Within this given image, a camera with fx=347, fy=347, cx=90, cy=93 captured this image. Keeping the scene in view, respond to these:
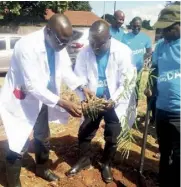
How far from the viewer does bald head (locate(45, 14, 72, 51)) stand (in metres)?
3.23

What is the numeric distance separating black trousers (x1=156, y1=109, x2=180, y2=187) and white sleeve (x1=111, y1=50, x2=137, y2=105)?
0.42m

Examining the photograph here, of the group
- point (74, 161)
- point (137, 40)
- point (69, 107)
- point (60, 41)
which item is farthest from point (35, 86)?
point (137, 40)

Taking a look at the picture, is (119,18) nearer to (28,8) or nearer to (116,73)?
(116,73)

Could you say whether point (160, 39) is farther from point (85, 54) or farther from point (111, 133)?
point (111, 133)

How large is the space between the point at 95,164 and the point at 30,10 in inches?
951

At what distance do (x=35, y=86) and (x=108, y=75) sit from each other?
94 centimetres

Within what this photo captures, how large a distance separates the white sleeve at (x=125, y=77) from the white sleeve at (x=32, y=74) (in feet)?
2.39

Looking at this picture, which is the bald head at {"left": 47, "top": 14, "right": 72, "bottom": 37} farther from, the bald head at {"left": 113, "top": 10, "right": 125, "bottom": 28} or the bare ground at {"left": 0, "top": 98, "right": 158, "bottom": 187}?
the bald head at {"left": 113, "top": 10, "right": 125, "bottom": 28}

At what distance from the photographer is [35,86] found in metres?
3.24

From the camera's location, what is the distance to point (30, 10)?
2694 centimetres

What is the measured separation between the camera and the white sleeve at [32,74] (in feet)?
10.5

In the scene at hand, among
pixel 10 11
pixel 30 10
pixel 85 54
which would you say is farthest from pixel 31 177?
pixel 30 10

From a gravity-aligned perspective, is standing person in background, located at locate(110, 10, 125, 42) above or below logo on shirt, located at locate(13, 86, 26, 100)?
above

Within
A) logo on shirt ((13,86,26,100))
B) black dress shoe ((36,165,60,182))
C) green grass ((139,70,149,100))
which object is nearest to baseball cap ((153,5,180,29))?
green grass ((139,70,149,100))
